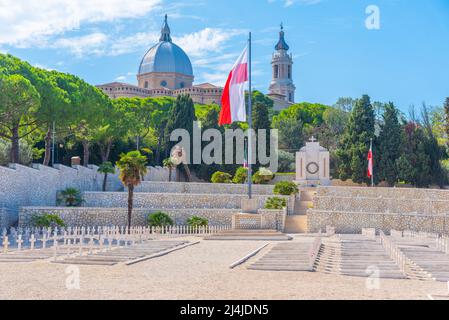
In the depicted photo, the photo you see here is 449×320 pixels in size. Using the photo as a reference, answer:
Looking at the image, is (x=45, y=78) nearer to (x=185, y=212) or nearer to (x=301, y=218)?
(x=185, y=212)

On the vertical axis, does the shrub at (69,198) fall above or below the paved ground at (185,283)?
above

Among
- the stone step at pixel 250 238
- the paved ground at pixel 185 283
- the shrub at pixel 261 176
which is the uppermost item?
the shrub at pixel 261 176

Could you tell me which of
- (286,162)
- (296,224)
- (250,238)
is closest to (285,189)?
(296,224)

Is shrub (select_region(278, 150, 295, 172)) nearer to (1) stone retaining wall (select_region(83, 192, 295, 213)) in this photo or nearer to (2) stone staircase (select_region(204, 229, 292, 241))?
(1) stone retaining wall (select_region(83, 192, 295, 213))

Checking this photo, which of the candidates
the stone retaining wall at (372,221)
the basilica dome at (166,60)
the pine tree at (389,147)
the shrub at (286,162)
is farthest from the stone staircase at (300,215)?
the basilica dome at (166,60)

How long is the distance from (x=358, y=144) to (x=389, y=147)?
3210mm

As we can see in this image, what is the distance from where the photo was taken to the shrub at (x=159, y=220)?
42438 mm

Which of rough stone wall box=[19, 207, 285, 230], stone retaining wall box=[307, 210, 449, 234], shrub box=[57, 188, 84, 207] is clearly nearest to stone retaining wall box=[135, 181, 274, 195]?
shrub box=[57, 188, 84, 207]

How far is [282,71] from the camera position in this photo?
156 meters

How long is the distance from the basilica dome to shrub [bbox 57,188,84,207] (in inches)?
3336

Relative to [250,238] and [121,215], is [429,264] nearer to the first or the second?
[250,238]

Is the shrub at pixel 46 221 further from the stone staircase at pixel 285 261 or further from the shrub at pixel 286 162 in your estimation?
the shrub at pixel 286 162

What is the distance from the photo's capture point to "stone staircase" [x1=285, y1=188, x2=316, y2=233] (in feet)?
146
